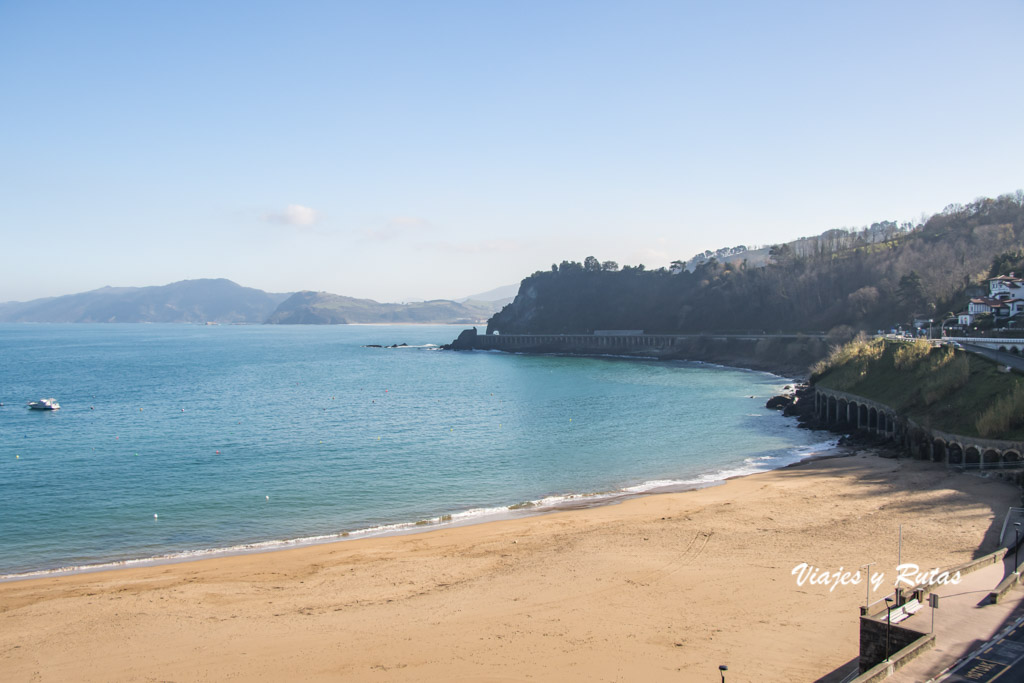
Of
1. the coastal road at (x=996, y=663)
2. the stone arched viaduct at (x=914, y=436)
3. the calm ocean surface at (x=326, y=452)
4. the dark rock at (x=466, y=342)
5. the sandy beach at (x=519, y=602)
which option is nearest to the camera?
the coastal road at (x=996, y=663)

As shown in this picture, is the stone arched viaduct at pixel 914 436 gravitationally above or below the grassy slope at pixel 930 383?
below

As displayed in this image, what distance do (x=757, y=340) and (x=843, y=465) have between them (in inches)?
3318

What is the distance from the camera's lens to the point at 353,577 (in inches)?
911

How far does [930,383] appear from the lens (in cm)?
4272

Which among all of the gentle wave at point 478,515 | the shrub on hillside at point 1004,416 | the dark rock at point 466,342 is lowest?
the gentle wave at point 478,515

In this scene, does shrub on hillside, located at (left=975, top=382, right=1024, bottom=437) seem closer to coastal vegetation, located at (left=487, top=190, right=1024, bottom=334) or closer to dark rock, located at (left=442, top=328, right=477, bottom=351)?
coastal vegetation, located at (left=487, top=190, right=1024, bottom=334)

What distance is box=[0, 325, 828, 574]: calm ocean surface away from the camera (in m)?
30.2

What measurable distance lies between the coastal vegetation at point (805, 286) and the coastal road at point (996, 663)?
78339 millimetres

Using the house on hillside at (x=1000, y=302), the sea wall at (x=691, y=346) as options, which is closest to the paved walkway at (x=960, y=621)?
the house on hillside at (x=1000, y=302)

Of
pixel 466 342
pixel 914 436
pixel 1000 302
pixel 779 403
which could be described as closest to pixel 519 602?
pixel 914 436

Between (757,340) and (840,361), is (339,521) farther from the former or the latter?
(757,340)

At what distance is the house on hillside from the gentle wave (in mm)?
34541

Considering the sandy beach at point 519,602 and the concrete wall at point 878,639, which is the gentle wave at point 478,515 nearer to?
the sandy beach at point 519,602

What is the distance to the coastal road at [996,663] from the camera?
40.9 feet
